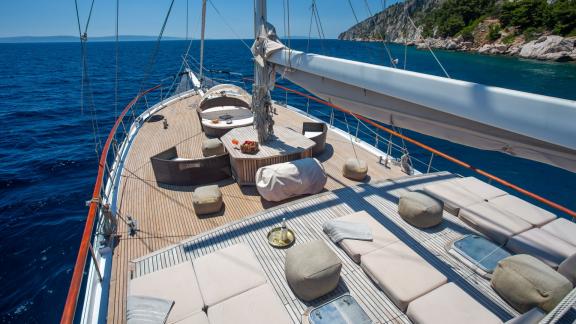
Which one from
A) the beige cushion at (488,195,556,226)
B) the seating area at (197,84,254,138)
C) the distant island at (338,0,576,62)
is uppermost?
the distant island at (338,0,576,62)

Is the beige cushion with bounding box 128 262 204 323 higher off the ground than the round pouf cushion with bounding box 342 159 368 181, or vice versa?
the round pouf cushion with bounding box 342 159 368 181

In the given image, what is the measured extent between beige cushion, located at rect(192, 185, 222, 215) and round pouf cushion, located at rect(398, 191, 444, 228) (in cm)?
578

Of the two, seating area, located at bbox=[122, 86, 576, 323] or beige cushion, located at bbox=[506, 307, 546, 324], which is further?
seating area, located at bbox=[122, 86, 576, 323]

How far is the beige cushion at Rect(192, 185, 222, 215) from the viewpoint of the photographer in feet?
29.1

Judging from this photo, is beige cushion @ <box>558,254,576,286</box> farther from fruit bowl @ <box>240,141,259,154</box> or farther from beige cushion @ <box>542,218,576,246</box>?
fruit bowl @ <box>240,141,259,154</box>

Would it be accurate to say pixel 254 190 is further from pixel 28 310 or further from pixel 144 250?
pixel 28 310

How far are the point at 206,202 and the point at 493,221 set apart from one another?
8.12 meters

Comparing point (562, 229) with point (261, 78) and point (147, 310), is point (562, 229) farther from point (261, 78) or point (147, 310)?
point (261, 78)

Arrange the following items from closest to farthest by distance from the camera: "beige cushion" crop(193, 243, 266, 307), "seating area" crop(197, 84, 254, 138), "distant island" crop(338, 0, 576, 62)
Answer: "beige cushion" crop(193, 243, 266, 307) < "seating area" crop(197, 84, 254, 138) < "distant island" crop(338, 0, 576, 62)

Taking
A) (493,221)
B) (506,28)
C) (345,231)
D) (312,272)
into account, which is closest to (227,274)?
(312,272)

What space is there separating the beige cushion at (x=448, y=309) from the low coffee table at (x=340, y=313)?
88cm

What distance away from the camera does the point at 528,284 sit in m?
4.81

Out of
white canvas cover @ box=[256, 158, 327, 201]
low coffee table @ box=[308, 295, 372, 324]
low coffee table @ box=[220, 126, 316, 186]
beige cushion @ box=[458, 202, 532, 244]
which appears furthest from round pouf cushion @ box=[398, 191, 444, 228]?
low coffee table @ box=[220, 126, 316, 186]

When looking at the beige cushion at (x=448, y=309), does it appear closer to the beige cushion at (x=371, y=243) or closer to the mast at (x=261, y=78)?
the beige cushion at (x=371, y=243)
